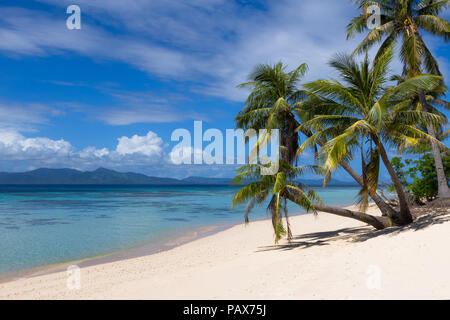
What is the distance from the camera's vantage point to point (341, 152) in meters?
8.21

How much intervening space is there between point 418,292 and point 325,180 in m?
4.93

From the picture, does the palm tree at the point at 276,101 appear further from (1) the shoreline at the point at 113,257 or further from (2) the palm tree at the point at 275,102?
(1) the shoreline at the point at 113,257

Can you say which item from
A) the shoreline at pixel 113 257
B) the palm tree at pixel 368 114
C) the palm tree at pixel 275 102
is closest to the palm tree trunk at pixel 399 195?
the palm tree at pixel 368 114

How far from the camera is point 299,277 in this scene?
5.97 m

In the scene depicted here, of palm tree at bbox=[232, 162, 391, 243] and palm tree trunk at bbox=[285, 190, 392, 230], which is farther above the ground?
palm tree at bbox=[232, 162, 391, 243]

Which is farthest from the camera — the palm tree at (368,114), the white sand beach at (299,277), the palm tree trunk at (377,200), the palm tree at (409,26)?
the palm tree at (409,26)

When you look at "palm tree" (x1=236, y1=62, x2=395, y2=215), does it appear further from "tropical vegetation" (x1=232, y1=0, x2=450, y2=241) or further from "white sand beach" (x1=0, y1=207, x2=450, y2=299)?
"white sand beach" (x1=0, y1=207, x2=450, y2=299)

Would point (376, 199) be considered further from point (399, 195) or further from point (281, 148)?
point (281, 148)

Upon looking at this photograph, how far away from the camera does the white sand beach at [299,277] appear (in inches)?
196

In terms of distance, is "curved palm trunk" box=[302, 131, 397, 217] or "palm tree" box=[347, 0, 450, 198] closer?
"curved palm trunk" box=[302, 131, 397, 217]

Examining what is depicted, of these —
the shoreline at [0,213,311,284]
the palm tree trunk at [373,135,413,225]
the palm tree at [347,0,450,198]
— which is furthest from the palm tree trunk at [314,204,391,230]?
the shoreline at [0,213,311,284]

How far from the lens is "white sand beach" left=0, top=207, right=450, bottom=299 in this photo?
4984 millimetres

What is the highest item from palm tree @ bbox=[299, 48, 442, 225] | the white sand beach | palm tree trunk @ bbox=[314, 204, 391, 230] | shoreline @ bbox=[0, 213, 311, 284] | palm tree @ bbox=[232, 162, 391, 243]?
palm tree @ bbox=[299, 48, 442, 225]

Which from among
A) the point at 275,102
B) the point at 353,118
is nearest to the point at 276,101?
the point at 275,102
